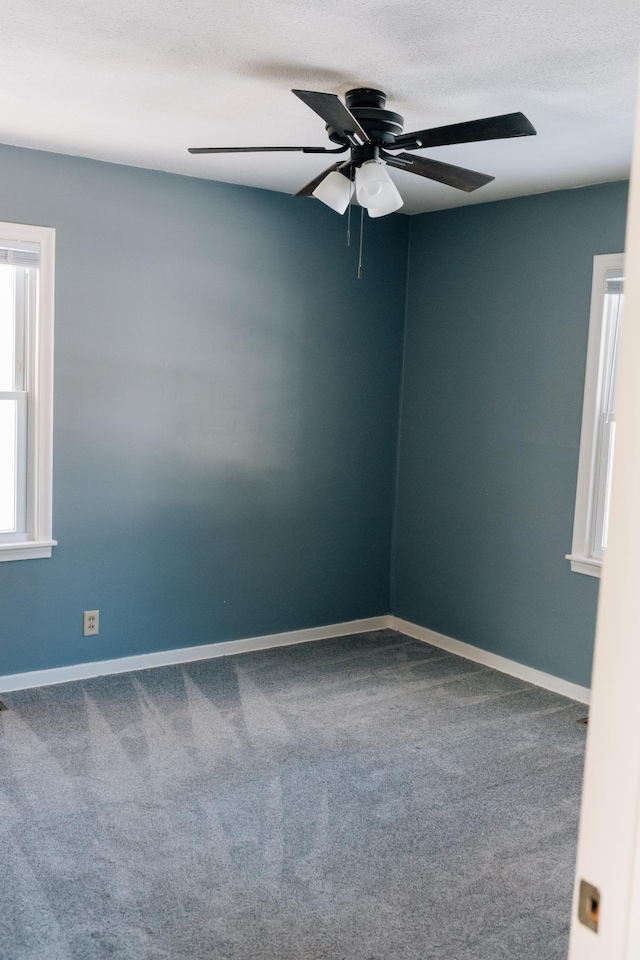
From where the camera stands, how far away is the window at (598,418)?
12.9 ft

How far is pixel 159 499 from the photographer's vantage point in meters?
4.23

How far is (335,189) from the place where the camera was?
2.85 metres

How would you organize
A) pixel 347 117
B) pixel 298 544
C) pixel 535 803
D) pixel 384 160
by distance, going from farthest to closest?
pixel 298 544 → pixel 535 803 → pixel 384 160 → pixel 347 117

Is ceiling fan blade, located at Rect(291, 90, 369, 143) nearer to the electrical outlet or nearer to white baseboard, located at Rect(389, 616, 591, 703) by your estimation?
the electrical outlet

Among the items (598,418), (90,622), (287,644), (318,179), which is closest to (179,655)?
(90,622)

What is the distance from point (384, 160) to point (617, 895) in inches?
91.5

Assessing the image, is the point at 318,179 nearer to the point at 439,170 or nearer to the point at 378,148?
the point at 378,148

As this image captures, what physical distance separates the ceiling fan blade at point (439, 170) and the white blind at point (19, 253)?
180cm

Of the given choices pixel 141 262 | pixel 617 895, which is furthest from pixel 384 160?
pixel 617 895

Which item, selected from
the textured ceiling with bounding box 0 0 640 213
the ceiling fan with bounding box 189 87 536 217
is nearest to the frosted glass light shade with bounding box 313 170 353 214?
the ceiling fan with bounding box 189 87 536 217

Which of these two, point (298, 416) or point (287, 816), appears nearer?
point (287, 816)

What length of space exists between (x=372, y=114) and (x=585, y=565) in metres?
2.33

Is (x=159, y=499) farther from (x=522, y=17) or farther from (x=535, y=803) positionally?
(x=522, y=17)

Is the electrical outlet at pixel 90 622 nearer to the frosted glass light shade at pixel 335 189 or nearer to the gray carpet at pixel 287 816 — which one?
the gray carpet at pixel 287 816
